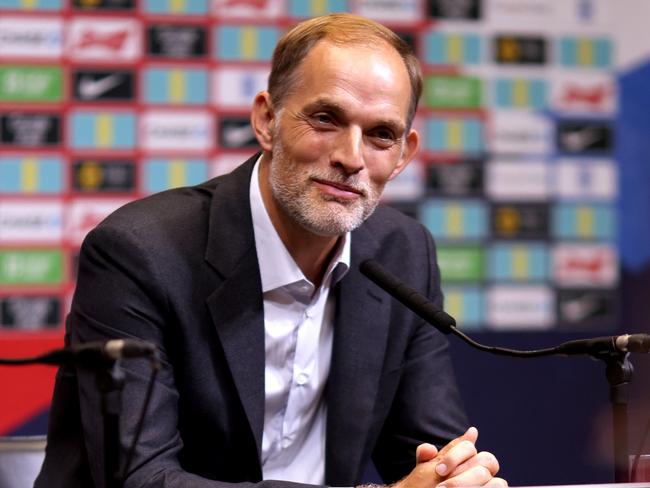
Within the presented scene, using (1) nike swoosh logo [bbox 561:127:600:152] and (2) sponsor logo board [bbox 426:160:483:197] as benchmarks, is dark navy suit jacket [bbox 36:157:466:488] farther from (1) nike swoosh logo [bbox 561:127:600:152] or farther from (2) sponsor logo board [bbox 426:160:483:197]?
(1) nike swoosh logo [bbox 561:127:600:152]

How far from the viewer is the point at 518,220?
3424 millimetres

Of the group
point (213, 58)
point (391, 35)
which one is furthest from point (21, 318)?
point (391, 35)

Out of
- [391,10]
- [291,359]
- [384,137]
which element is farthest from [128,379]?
[391,10]

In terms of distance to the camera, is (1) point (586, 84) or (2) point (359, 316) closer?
(2) point (359, 316)

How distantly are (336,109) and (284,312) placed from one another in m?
0.40

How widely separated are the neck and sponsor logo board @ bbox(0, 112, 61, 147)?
1.41 metres

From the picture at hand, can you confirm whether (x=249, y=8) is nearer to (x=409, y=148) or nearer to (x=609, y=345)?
(x=409, y=148)

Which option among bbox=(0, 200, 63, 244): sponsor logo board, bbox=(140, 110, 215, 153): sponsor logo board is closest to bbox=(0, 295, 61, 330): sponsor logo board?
bbox=(0, 200, 63, 244): sponsor logo board

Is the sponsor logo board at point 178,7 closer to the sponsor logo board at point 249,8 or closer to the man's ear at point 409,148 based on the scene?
the sponsor logo board at point 249,8

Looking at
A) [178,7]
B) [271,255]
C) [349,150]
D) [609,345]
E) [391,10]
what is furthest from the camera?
[391,10]

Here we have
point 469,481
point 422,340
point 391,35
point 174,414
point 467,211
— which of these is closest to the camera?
point 469,481

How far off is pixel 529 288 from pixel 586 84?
726 mm

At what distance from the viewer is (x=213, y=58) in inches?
126

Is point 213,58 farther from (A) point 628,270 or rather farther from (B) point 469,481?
(B) point 469,481
